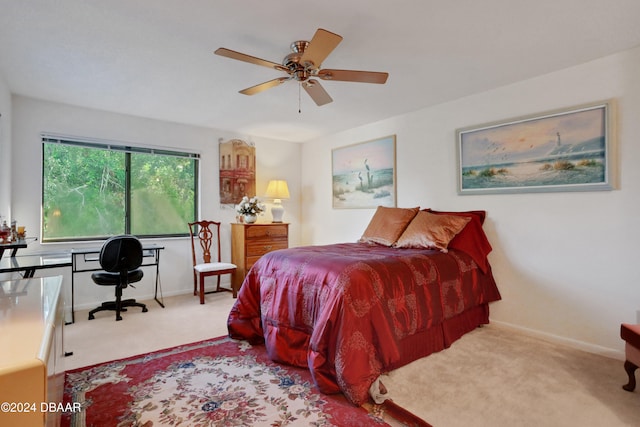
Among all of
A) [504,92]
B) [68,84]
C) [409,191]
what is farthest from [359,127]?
[68,84]

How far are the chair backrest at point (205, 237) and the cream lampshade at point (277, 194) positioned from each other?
85 centimetres

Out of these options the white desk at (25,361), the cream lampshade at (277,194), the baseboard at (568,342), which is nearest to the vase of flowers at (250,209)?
the cream lampshade at (277,194)

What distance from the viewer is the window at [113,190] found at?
147 inches

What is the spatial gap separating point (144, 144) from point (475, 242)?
158 inches

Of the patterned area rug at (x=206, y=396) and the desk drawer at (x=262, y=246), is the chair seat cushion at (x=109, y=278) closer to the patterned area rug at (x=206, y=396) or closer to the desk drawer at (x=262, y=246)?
the patterned area rug at (x=206, y=396)

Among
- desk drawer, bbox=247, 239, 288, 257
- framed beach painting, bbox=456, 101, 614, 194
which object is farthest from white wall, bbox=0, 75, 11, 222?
framed beach painting, bbox=456, 101, 614, 194

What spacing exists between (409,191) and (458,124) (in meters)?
0.90

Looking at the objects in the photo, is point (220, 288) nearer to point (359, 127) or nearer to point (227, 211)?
point (227, 211)

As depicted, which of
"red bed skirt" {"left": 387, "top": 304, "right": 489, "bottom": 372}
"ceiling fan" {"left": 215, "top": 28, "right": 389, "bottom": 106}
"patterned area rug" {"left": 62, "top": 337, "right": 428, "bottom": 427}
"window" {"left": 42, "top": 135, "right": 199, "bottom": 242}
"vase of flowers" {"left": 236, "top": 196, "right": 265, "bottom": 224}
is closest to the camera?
"patterned area rug" {"left": 62, "top": 337, "right": 428, "bottom": 427}

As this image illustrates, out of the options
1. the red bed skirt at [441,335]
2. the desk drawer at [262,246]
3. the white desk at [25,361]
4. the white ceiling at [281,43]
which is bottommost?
the red bed skirt at [441,335]

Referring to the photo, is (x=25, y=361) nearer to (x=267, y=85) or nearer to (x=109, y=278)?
(x=267, y=85)

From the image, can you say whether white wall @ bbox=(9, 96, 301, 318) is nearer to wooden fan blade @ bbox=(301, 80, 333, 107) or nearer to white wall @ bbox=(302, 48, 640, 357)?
white wall @ bbox=(302, 48, 640, 357)

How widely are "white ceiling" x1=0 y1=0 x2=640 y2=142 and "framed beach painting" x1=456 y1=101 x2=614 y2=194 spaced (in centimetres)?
41

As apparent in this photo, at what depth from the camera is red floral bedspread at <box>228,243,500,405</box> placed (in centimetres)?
195
